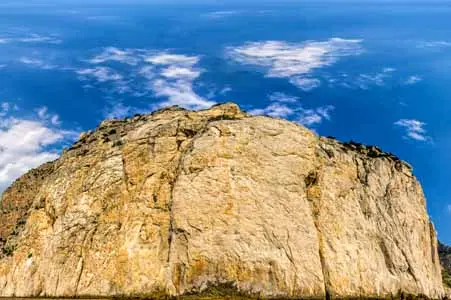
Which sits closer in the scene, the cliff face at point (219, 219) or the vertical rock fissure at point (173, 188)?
the cliff face at point (219, 219)

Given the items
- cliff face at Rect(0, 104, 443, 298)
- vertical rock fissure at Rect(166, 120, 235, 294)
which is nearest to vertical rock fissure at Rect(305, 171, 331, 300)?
cliff face at Rect(0, 104, 443, 298)

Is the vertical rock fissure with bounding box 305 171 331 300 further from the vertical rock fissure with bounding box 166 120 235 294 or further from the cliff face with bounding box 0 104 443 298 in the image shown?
the vertical rock fissure with bounding box 166 120 235 294

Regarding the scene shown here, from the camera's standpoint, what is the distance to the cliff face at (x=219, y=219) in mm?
48656

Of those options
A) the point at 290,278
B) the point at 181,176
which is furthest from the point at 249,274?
the point at 181,176

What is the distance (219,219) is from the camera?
163 ft

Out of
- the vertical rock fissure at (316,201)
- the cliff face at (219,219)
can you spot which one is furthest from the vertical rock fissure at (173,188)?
the vertical rock fissure at (316,201)

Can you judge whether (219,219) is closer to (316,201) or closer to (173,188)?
(173,188)

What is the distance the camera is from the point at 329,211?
5250 cm

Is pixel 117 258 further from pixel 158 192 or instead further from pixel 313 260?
pixel 313 260

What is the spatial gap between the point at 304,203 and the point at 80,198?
2049 cm

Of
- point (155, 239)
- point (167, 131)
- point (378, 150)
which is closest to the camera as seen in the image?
point (155, 239)

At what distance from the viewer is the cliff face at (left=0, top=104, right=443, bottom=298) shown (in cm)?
4866

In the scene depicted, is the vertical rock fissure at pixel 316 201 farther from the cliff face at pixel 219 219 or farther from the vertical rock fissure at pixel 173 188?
the vertical rock fissure at pixel 173 188

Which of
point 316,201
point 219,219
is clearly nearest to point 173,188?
point 219,219
